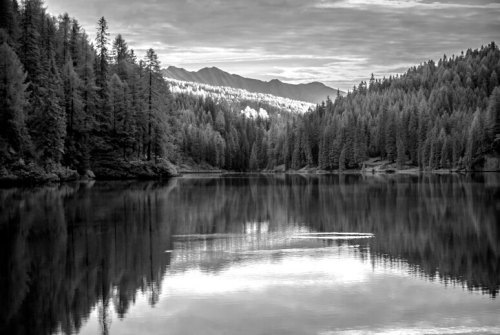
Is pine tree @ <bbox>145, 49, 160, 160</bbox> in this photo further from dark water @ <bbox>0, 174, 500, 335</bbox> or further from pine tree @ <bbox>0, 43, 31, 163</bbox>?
dark water @ <bbox>0, 174, 500, 335</bbox>

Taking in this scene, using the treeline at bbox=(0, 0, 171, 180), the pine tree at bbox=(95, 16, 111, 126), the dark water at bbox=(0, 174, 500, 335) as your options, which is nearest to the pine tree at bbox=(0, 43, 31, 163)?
the treeline at bbox=(0, 0, 171, 180)

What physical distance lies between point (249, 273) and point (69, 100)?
260 ft

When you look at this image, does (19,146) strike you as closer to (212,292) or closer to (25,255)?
(25,255)

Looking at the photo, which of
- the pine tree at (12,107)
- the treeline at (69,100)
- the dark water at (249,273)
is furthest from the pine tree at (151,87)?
the dark water at (249,273)

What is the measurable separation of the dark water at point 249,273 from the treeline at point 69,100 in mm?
41983

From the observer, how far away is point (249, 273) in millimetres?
20984

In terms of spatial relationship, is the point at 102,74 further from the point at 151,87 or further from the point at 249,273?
the point at 249,273

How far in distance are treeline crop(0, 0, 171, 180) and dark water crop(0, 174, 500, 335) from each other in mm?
41983

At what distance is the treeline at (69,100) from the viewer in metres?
76.4

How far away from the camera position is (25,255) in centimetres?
2423

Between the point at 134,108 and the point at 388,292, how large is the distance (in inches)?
3569

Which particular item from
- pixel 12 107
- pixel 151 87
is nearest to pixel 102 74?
pixel 151 87

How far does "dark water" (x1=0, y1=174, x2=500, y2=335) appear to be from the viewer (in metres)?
15.2

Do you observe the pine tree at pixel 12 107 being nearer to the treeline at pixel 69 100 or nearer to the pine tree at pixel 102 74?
the treeline at pixel 69 100
